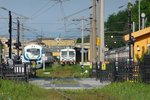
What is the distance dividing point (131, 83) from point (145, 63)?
130 centimetres

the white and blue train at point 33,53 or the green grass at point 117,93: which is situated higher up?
the white and blue train at point 33,53

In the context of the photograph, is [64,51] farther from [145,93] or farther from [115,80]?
[145,93]

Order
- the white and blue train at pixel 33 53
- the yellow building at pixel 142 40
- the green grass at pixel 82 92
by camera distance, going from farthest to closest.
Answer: the white and blue train at pixel 33 53 < the yellow building at pixel 142 40 < the green grass at pixel 82 92

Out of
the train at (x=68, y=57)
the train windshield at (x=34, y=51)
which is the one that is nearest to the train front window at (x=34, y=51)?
the train windshield at (x=34, y=51)

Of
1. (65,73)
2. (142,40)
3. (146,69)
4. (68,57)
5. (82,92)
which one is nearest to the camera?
(82,92)

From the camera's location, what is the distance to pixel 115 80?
29578 millimetres

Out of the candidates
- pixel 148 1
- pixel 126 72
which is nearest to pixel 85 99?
pixel 126 72

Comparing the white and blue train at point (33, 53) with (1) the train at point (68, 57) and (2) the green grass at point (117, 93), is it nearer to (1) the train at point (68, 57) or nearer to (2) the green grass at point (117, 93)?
(1) the train at point (68, 57)

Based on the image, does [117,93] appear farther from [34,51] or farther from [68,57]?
[68,57]

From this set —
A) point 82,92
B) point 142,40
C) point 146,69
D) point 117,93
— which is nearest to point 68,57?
point 142,40

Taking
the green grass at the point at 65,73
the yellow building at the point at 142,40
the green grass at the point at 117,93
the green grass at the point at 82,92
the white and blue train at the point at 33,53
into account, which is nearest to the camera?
the green grass at the point at 117,93

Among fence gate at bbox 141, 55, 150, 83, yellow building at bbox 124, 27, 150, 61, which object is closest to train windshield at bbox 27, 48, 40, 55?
yellow building at bbox 124, 27, 150, 61

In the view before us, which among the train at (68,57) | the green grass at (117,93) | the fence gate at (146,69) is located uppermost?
the train at (68,57)

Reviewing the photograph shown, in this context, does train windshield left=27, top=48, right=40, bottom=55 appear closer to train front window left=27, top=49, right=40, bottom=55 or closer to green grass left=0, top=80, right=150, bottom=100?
train front window left=27, top=49, right=40, bottom=55
